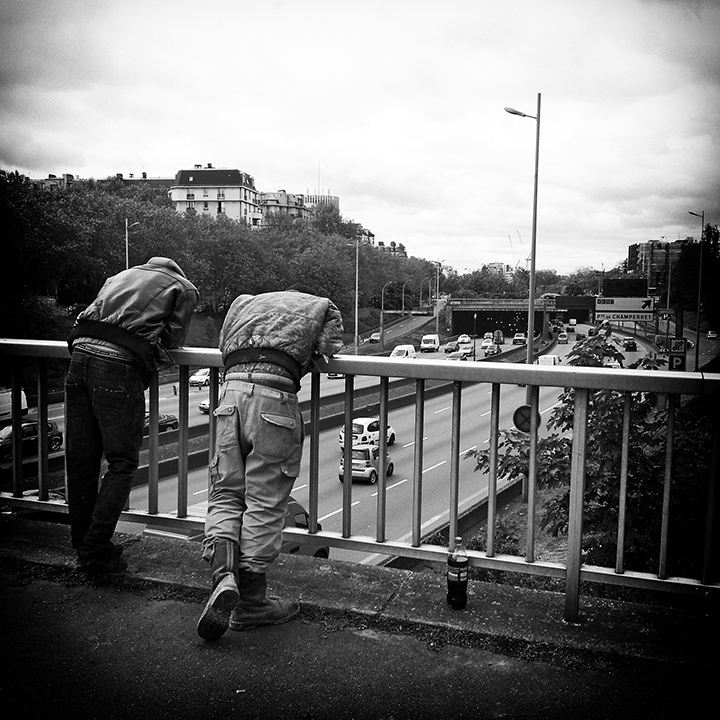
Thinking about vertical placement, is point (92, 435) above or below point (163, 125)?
below

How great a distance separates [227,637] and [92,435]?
52.8 inches

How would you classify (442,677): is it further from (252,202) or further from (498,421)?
(252,202)

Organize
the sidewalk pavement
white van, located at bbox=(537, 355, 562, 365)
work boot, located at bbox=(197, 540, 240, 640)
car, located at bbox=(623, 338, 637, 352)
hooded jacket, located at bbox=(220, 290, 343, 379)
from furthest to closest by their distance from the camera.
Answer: car, located at bbox=(623, 338, 637, 352)
white van, located at bbox=(537, 355, 562, 365)
hooded jacket, located at bbox=(220, 290, 343, 379)
work boot, located at bbox=(197, 540, 240, 640)
the sidewalk pavement

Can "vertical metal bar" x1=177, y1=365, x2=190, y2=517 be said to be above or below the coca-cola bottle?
above

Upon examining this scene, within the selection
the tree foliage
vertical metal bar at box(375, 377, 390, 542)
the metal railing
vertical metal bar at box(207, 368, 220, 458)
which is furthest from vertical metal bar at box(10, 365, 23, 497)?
the tree foliage

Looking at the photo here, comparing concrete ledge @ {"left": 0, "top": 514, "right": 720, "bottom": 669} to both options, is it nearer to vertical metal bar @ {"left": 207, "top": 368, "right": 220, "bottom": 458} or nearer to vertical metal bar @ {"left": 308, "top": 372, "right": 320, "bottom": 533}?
vertical metal bar @ {"left": 308, "top": 372, "right": 320, "bottom": 533}

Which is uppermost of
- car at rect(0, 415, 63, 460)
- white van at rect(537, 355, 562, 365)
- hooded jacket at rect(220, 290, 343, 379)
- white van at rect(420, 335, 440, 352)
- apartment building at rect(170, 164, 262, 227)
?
apartment building at rect(170, 164, 262, 227)

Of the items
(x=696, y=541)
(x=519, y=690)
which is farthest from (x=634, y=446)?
(x=519, y=690)

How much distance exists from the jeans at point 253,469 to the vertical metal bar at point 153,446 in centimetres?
82

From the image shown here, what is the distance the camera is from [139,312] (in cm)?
356

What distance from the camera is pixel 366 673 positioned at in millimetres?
2631

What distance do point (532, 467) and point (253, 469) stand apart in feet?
4.03

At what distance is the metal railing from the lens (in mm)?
2912

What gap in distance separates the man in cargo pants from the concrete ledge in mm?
380
